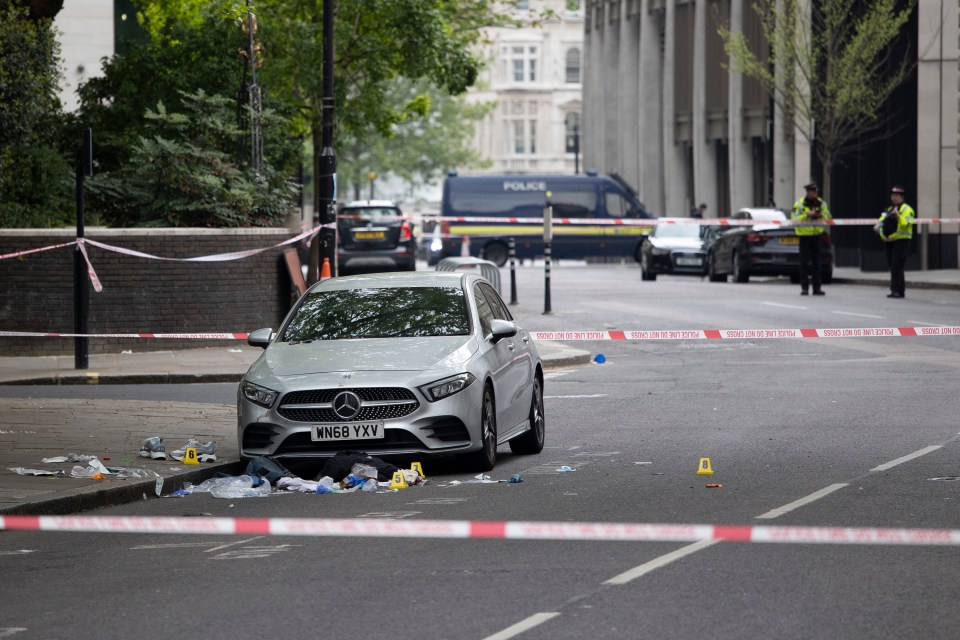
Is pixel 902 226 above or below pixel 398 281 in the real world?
above

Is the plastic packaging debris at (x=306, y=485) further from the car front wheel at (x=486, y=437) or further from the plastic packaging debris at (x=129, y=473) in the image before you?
the car front wheel at (x=486, y=437)

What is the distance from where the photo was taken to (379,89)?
36219mm

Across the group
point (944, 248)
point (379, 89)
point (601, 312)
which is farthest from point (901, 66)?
point (601, 312)

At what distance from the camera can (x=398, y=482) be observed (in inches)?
417

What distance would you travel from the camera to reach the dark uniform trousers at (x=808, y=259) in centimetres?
3089

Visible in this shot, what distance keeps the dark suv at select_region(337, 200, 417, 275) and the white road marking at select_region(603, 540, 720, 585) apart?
1258 inches

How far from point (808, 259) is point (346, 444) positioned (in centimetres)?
2184

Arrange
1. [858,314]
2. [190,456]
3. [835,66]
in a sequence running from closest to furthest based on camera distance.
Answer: [190,456] → [858,314] → [835,66]

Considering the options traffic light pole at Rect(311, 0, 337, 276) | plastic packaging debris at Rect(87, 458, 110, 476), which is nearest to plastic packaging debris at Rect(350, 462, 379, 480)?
plastic packaging debris at Rect(87, 458, 110, 476)

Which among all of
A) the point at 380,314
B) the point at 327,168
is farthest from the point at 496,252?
the point at 380,314

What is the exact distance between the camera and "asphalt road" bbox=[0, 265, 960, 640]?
264 inches

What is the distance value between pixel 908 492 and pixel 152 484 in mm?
4533

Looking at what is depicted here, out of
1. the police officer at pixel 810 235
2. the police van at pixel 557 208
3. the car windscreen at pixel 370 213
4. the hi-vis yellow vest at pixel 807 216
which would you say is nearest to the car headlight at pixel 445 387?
the police officer at pixel 810 235

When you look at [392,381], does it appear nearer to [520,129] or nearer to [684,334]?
[684,334]
